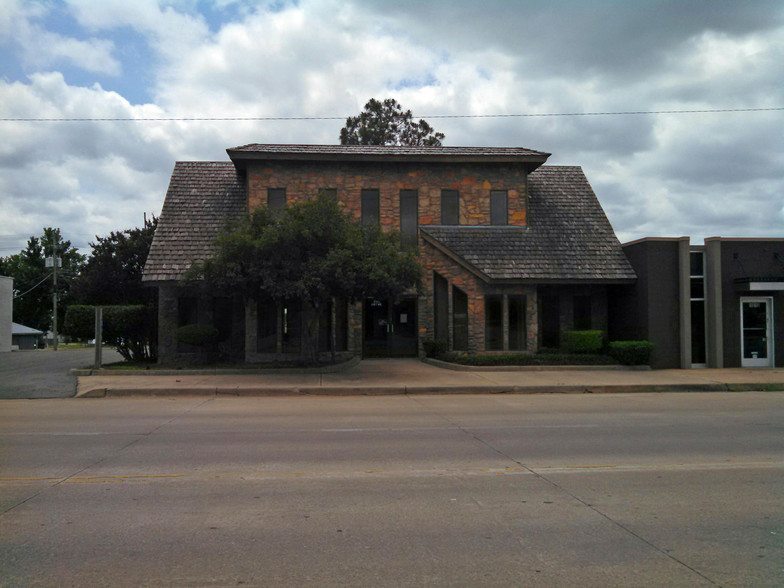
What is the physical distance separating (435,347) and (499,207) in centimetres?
597

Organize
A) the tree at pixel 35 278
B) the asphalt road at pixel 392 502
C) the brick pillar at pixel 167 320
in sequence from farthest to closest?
the tree at pixel 35 278 < the brick pillar at pixel 167 320 < the asphalt road at pixel 392 502

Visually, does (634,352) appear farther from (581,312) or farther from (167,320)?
(167,320)

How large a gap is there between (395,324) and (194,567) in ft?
60.8

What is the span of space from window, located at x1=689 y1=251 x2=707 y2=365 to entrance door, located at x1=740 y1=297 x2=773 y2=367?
1219mm

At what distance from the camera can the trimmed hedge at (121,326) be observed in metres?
20.0

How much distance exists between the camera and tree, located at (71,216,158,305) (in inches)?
971

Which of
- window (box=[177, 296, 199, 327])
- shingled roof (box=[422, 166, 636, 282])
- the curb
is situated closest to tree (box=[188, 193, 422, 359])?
the curb

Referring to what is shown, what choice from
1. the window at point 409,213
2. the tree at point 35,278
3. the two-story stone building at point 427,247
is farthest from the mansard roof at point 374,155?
the tree at point 35,278

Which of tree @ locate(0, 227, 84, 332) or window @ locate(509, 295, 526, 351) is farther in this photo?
tree @ locate(0, 227, 84, 332)

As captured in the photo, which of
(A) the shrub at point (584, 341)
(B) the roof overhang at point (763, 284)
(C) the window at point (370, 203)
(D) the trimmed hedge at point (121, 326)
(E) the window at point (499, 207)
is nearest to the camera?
(B) the roof overhang at point (763, 284)

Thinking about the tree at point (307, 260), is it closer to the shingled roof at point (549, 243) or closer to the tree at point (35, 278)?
the shingled roof at point (549, 243)

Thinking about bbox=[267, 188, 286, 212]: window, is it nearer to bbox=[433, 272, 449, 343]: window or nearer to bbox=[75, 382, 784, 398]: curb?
bbox=[433, 272, 449, 343]: window

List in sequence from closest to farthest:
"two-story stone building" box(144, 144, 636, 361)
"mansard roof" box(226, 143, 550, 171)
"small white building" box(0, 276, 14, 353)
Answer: "two-story stone building" box(144, 144, 636, 361)
"mansard roof" box(226, 143, 550, 171)
"small white building" box(0, 276, 14, 353)

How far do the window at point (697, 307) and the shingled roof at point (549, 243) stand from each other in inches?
75.5
